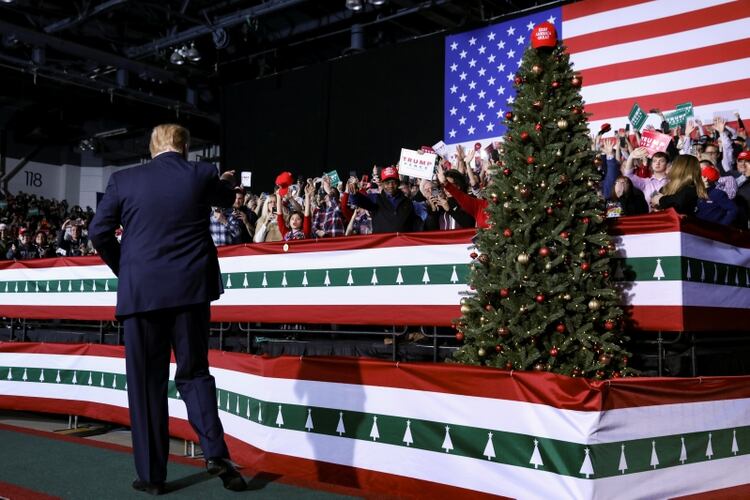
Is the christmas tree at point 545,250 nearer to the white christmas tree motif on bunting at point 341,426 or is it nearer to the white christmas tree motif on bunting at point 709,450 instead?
the white christmas tree motif on bunting at point 709,450

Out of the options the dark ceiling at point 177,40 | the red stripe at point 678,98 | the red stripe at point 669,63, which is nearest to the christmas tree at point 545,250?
the red stripe at point 678,98

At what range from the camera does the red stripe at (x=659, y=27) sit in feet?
33.8

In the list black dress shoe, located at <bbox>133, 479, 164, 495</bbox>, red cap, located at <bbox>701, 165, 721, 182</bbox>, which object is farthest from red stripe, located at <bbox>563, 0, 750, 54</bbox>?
A: black dress shoe, located at <bbox>133, 479, 164, 495</bbox>

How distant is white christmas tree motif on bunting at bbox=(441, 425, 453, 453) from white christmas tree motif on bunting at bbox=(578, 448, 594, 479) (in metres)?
0.82

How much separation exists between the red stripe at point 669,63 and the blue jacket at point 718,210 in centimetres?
534

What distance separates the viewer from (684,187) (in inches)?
208

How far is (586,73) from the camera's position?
1151 cm

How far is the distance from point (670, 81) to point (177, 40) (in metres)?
10.6

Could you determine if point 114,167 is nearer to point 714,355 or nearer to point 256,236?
point 256,236

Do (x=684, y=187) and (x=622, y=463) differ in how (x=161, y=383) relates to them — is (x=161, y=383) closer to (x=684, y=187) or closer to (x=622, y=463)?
(x=622, y=463)

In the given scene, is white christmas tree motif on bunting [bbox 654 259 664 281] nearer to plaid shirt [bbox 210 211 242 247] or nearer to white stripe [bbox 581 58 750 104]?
plaid shirt [bbox 210 211 242 247]

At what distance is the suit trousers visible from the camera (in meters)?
3.22

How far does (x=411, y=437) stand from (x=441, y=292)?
62.7 inches

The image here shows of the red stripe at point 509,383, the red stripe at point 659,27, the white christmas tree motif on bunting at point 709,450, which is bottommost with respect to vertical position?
the white christmas tree motif on bunting at point 709,450
